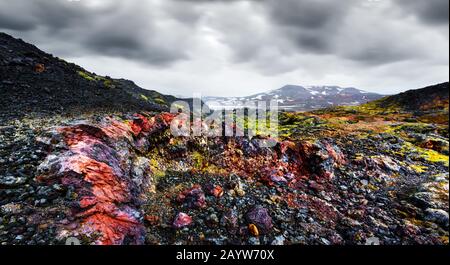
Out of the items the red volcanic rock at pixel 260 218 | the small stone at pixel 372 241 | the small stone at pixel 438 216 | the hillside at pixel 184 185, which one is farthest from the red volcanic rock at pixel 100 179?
the small stone at pixel 438 216

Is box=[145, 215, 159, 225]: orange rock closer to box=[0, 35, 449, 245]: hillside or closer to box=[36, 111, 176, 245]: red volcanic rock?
box=[0, 35, 449, 245]: hillside

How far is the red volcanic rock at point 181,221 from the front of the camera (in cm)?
932

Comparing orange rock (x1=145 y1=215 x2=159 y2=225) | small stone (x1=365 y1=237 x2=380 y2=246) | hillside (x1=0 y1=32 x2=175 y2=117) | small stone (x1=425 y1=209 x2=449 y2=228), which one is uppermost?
hillside (x1=0 y1=32 x2=175 y2=117)

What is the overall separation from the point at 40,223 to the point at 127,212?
2581 millimetres

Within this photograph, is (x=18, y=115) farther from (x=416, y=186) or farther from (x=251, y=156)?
(x=416, y=186)

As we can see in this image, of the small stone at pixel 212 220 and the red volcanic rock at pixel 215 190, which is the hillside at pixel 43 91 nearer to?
the red volcanic rock at pixel 215 190

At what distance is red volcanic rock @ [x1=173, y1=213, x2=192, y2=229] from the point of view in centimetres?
932

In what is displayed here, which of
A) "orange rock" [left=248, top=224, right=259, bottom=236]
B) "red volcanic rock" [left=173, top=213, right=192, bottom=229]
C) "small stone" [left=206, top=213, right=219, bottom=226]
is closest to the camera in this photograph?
"red volcanic rock" [left=173, top=213, right=192, bottom=229]

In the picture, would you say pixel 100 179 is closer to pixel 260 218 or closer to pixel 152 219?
pixel 152 219

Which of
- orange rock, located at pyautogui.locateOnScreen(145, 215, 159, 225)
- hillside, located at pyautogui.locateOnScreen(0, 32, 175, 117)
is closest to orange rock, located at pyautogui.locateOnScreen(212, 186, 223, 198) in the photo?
orange rock, located at pyautogui.locateOnScreen(145, 215, 159, 225)

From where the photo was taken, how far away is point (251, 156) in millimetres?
15344

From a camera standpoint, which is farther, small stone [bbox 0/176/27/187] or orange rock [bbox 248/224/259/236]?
orange rock [bbox 248/224/259/236]

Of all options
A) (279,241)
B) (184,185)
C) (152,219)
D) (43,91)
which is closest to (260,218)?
(279,241)
